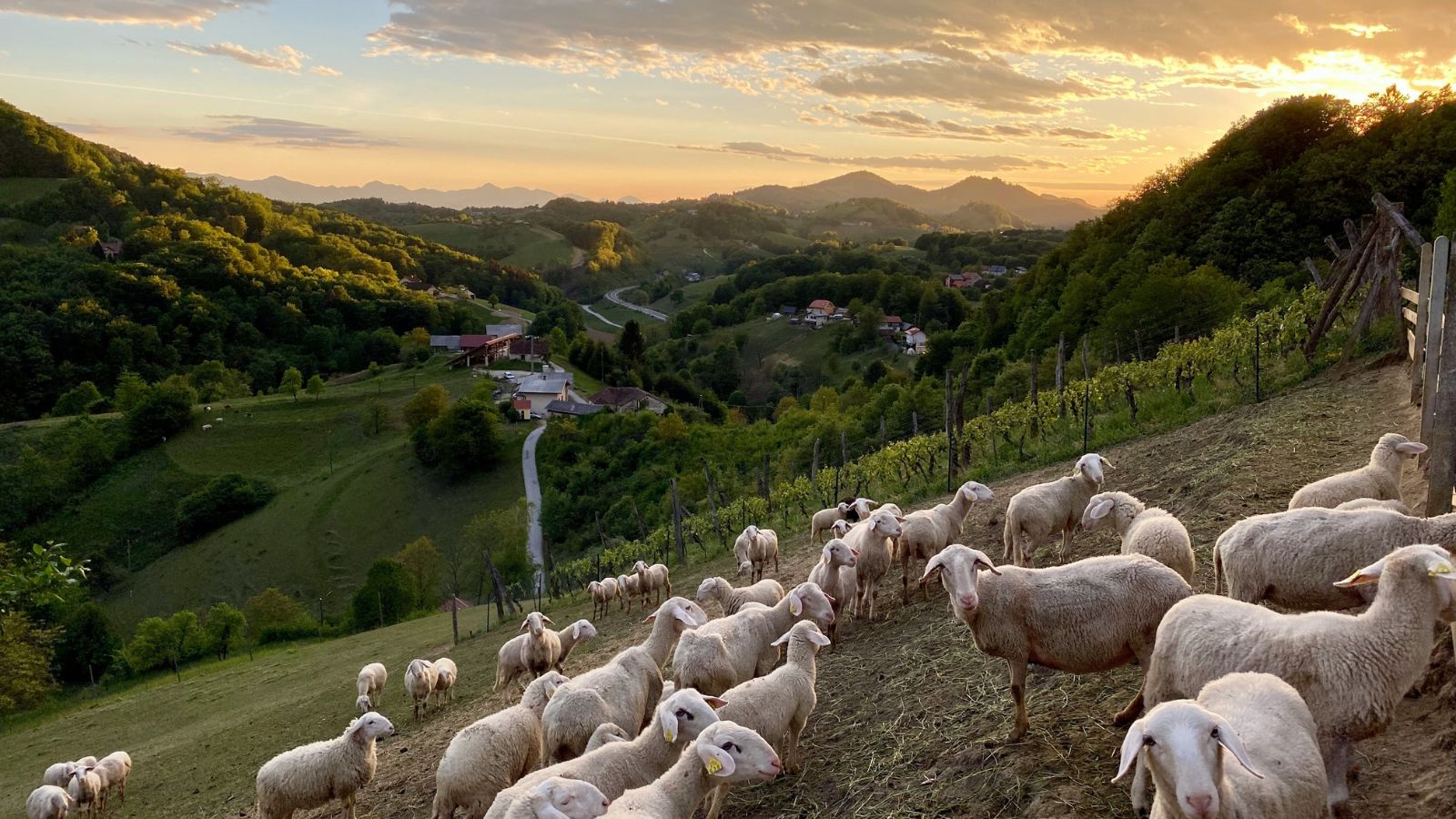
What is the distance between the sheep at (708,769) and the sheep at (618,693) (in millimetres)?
2262

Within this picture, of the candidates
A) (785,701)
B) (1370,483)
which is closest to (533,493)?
(785,701)

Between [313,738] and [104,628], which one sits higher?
[313,738]

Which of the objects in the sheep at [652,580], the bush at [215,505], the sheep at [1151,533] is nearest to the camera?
the sheep at [1151,533]

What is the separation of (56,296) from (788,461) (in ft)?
364

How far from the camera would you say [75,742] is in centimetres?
2292

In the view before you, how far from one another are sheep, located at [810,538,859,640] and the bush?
6833 cm

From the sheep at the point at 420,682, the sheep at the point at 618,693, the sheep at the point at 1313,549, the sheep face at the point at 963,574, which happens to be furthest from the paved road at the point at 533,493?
the sheep at the point at 1313,549

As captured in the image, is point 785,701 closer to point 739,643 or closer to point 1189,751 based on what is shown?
point 739,643

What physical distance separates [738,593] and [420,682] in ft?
21.8

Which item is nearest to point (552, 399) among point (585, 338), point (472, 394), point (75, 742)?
point (472, 394)

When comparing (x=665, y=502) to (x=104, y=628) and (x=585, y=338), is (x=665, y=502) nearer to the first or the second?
(x=104, y=628)

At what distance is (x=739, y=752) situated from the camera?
20.4 feet

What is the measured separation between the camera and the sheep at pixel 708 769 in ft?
19.8

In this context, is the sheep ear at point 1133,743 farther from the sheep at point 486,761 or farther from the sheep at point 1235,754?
the sheep at point 486,761
